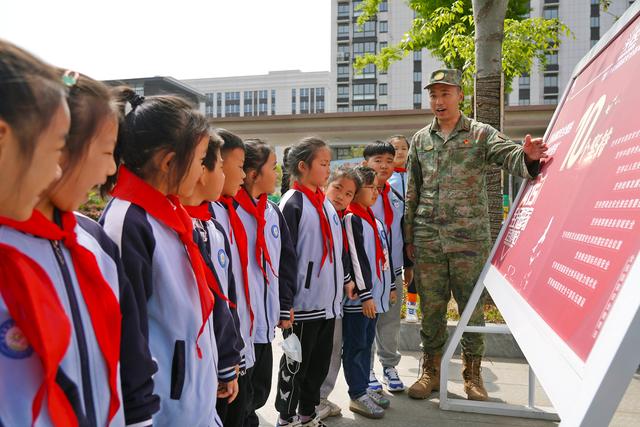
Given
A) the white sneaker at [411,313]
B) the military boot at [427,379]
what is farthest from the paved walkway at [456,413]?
the white sneaker at [411,313]

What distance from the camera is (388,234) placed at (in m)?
4.15

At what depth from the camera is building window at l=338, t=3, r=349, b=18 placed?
212 feet

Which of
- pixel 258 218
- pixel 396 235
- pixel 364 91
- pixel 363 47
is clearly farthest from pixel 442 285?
pixel 363 47

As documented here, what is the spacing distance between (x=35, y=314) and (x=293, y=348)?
6.20ft

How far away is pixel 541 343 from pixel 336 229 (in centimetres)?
175

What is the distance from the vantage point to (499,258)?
2715 mm

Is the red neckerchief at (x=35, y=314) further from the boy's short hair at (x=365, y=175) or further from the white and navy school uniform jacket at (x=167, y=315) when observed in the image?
the boy's short hair at (x=365, y=175)

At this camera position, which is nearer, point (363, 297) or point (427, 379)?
point (363, 297)

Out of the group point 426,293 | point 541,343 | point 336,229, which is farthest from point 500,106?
point 541,343

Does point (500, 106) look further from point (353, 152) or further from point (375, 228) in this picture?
point (353, 152)

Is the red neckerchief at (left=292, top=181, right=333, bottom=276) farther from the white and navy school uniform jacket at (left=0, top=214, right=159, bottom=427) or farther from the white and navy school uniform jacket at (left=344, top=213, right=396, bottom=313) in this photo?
the white and navy school uniform jacket at (left=0, top=214, right=159, bottom=427)

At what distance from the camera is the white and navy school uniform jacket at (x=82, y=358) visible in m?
0.98

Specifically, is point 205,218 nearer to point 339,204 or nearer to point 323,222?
point 323,222

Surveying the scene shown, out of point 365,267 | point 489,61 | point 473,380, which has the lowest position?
point 473,380
